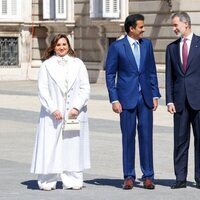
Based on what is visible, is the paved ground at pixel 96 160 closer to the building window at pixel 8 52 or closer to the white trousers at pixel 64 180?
the white trousers at pixel 64 180

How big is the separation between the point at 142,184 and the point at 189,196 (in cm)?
103

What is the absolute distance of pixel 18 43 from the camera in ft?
127

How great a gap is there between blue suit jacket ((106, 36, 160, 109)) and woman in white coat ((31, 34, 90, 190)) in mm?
334

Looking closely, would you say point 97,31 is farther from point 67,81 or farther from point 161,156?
point 67,81

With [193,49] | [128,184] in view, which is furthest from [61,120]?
[193,49]

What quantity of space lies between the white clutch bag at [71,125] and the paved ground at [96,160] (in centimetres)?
69

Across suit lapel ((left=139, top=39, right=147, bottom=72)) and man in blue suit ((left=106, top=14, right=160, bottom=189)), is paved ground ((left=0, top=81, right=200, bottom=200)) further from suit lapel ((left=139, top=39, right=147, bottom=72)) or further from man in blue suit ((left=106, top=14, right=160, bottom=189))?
suit lapel ((left=139, top=39, right=147, bottom=72))

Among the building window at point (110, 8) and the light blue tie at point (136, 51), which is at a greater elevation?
the light blue tie at point (136, 51)

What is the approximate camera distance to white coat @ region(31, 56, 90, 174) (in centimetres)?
1135

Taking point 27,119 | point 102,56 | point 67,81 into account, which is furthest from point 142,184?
point 102,56

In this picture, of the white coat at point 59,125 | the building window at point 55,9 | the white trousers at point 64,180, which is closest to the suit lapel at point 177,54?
the white coat at point 59,125

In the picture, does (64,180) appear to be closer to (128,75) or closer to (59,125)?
(59,125)

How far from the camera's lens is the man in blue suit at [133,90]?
11.3 metres

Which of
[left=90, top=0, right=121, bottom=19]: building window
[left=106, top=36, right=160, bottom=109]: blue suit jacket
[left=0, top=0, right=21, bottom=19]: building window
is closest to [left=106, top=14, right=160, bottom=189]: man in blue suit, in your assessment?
[left=106, top=36, right=160, bottom=109]: blue suit jacket
